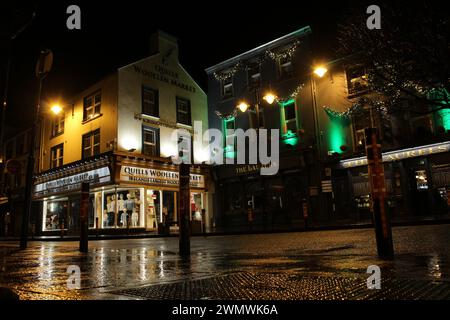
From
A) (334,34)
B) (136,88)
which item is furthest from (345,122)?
(136,88)

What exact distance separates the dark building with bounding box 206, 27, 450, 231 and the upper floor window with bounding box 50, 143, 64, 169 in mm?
11181

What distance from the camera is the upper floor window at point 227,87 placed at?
27.5m

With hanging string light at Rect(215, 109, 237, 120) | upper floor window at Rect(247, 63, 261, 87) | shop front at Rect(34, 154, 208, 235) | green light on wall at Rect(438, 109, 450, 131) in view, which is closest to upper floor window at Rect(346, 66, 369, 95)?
green light on wall at Rect(438, 109, 450, 131)

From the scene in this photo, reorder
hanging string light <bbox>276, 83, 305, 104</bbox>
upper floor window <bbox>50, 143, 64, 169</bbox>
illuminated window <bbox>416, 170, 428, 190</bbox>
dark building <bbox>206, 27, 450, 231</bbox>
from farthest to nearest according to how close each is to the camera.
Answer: upper floor window <bbox>50, 143, 64, 169</bbox> < hanging string light <bbox>276, 83, 305, 104</bbox> < illuminated window <bbox>416, 170, 428, 190</bbox> < dark building <bbox>206, 27, 450, 231</bbox>

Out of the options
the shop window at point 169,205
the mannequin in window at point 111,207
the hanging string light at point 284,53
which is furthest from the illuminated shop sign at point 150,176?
the hanging string light at point 284,53

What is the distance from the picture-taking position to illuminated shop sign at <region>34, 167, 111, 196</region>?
2284 centimetres

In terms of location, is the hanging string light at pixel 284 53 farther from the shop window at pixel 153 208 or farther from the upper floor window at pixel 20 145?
the upper floor window at pixel 20 145

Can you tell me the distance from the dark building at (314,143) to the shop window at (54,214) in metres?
11.4

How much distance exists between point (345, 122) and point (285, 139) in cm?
381

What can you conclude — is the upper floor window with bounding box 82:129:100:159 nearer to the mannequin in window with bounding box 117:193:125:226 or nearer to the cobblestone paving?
the mannequin in window with bounding box 117:193:125:226

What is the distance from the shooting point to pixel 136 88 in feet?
80.9

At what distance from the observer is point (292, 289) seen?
284cm

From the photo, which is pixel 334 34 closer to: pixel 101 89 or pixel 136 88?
pixel 136 88
